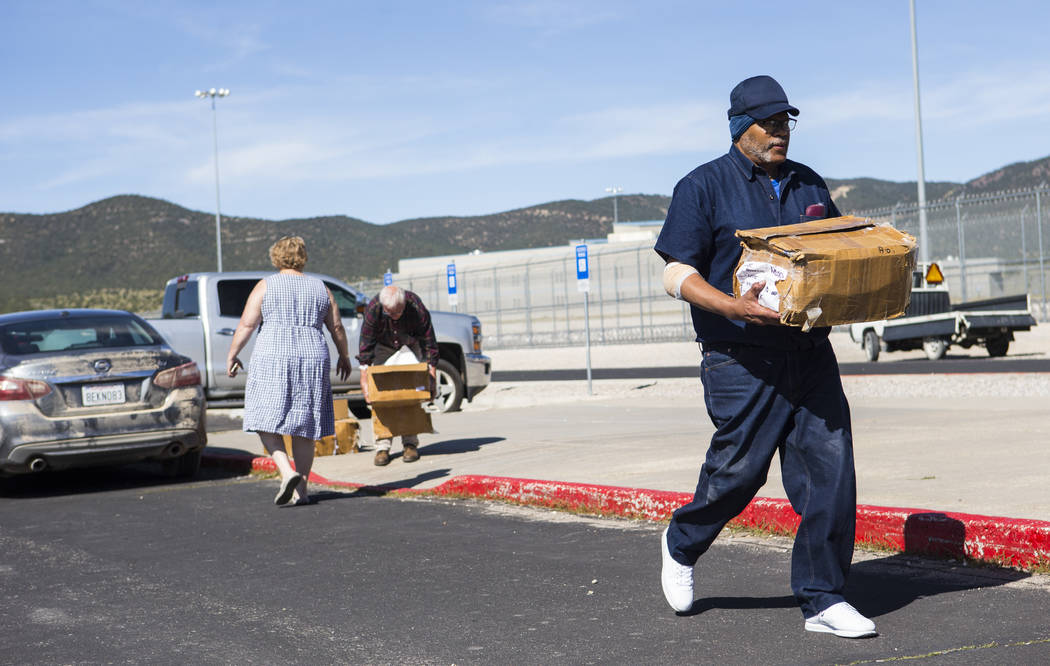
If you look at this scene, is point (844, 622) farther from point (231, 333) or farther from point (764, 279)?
point (231, 333)

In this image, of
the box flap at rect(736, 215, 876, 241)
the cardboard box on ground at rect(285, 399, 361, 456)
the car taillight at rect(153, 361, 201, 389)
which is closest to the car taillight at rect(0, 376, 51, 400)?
the car taillight at rect(153, 361, 201, 389)

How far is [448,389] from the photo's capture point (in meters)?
17.0

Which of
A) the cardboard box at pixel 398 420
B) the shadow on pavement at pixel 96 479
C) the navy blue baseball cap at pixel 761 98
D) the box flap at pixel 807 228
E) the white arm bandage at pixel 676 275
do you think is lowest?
the shadow on pavement at pixel 96 479

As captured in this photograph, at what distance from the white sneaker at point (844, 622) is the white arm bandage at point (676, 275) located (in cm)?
127

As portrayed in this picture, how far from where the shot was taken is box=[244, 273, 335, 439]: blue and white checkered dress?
29.8ft

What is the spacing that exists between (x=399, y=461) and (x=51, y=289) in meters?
108

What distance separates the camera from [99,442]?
10.3 metres

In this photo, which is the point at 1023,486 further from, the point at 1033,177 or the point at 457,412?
the point at 1033,177

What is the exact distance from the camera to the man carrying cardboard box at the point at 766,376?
4.73 meters

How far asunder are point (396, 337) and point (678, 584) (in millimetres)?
6423

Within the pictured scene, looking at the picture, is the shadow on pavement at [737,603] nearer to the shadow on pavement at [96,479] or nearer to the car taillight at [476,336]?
the shadow on pavement at [96,479]

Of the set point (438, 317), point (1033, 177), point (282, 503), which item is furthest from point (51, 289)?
point (282, 503)

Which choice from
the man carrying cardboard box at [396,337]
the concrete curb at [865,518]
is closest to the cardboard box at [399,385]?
the man carrying cardboard box at [396,337]

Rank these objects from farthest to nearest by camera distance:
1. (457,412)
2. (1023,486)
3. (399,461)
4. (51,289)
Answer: (51,289), (457,412), (399,461), (1023,486)
